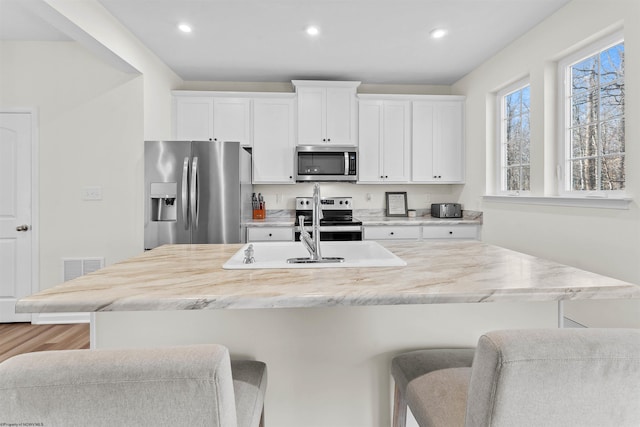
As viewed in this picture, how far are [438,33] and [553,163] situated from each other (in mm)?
1432

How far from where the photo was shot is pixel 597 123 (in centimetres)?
251

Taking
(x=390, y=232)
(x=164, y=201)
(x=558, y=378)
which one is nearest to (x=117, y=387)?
(x=558, y=378)

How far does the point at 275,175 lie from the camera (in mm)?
4141

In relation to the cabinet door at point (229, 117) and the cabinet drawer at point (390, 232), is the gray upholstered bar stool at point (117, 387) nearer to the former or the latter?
the cabinet drawer at point (390, 232)

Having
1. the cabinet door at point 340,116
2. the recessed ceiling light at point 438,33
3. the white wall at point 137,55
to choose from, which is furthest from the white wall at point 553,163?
the white wall at point 137,55

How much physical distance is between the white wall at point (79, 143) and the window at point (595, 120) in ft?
11.6

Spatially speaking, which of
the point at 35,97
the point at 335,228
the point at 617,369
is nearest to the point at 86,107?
the point at 35,97

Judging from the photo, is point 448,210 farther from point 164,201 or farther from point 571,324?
point 164,201

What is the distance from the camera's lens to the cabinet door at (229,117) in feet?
13.4

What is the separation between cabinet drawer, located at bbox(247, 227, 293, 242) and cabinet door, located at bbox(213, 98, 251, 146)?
3.33 feet

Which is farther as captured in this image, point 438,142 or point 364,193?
point 364,193

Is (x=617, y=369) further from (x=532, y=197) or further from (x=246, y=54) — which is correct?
(x=246, y=54)

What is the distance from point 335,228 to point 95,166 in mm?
2323

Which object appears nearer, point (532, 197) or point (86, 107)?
point (532, 197)
